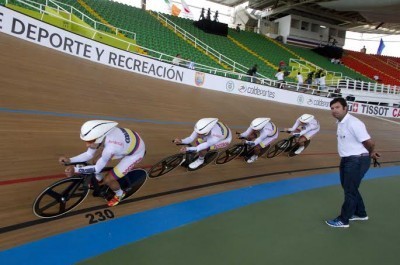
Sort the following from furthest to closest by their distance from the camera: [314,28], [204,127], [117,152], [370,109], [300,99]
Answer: [314,28] → [370,109] → [300,99] → [204,127] → [117,152]

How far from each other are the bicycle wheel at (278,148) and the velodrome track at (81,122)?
13 centimetres

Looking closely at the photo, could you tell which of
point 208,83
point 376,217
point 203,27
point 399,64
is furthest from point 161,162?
point 399,64

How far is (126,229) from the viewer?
254cm

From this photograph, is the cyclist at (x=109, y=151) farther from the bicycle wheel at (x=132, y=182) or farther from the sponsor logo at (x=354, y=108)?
the sponsor logo at (x=354, y=108)

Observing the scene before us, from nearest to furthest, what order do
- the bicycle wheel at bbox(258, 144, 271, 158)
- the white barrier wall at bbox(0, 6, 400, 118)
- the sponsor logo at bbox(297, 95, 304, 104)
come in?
the bicycle wheel at bbox(258, 144, 271, 158) < the white barrier wall at bbox(0, 6, 400, 118) < the sponsor logo at bbox(297, 95, 304, 104)

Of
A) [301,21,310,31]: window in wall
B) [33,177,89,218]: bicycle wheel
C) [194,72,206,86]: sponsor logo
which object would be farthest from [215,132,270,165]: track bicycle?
[301,21,310,31]: window in wall

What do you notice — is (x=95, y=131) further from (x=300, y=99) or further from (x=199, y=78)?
(x=300, y=99)

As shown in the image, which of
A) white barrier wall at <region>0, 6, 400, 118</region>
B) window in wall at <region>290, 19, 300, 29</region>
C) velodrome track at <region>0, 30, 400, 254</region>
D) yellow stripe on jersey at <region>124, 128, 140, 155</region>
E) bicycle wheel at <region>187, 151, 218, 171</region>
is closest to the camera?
velodrome track at <region>0, 30, 400, 254</region>

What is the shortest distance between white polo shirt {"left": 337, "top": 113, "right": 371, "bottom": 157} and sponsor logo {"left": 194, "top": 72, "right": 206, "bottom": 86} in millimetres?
8102

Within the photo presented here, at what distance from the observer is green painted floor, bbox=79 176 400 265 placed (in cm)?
221

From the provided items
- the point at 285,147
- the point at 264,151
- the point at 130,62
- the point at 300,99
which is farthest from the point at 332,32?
the point at 264,151

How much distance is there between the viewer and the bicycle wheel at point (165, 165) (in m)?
3.74

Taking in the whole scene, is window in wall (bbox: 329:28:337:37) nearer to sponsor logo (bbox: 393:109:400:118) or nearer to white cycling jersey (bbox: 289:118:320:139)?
sponsor logo (bbox: 393:109:400:118)

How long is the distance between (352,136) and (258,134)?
83.7 inches
